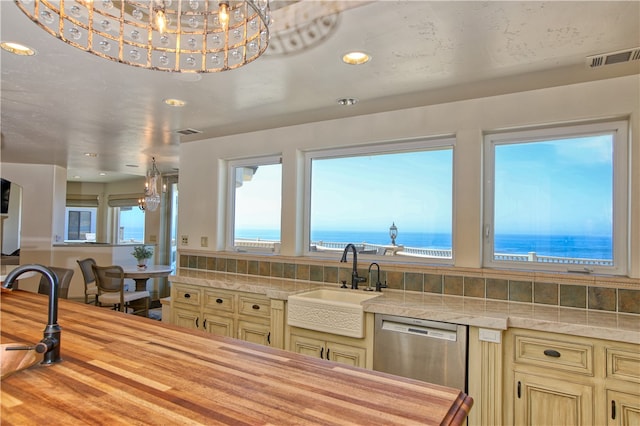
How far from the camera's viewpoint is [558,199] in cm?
254

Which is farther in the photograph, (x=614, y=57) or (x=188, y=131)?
(x=188, y=131)

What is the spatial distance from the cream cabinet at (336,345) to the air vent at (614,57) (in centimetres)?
180

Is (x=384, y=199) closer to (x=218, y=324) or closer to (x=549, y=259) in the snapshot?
(x=549, y=259)

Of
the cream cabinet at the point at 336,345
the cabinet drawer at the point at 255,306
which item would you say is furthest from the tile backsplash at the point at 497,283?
the cream cabinet at the point at 336,345

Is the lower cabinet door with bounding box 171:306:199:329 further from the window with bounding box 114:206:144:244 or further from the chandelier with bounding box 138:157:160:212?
the window with bounding box 114:206:144:244

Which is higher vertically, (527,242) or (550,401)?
(527,242)

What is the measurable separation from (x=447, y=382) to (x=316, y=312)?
2.79ft

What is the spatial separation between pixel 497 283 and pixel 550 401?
77cm

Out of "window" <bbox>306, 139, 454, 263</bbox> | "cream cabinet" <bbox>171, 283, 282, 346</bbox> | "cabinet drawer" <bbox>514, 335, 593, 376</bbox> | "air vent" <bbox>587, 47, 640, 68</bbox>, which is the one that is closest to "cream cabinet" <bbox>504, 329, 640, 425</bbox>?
"cabinet drawer" <bbox>514, 335, 593, 376</bbox>

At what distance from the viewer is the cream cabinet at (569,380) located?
5.86ft

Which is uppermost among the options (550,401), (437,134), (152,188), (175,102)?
(175,102)

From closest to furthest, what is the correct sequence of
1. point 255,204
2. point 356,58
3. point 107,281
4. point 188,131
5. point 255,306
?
1. point 356,58
2. point 255,306
3. point 188,131
4. point 255,204
5. point 107,281

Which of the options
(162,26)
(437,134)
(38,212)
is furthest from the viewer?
(38,212)

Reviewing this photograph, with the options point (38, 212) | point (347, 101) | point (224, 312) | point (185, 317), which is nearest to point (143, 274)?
point (185, 317)
